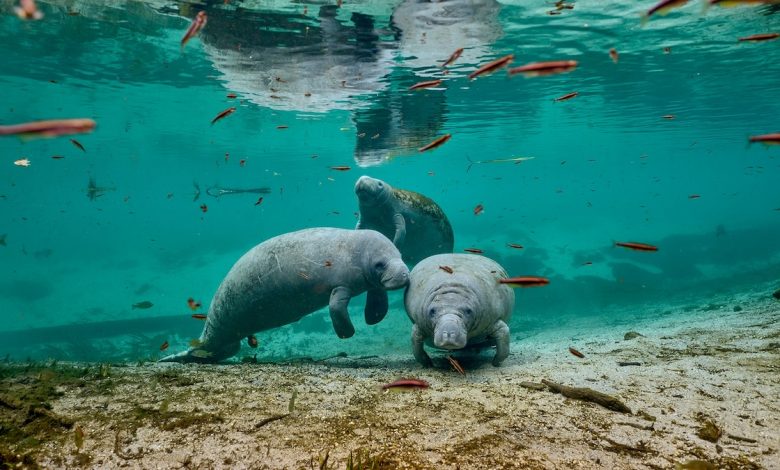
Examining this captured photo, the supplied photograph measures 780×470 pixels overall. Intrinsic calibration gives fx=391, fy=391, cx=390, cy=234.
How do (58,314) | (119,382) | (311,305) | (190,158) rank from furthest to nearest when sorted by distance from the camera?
(190,158) → (58,314) → (311,305) → (119,382)

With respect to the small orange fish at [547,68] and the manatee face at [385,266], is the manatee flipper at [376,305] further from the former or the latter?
the small orange fish at [547,68]

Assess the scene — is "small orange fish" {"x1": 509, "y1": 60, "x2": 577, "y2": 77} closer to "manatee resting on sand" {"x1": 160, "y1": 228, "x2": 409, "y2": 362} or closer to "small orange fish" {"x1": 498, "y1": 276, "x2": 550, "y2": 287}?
"small orange fish" {"x1": 498, "y1": 276, "x2": 550, "y2": 287}

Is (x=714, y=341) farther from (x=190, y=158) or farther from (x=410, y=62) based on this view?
(x=190, y=158)

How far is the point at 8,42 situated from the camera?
1323 centimetres

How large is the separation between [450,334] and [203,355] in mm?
5213

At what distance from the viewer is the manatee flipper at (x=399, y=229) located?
9375 millimetres

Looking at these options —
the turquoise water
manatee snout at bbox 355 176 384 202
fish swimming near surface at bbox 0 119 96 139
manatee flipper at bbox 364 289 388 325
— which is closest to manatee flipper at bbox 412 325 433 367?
manatee flipper at bbox 364 289 388 325

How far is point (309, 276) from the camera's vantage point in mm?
6227

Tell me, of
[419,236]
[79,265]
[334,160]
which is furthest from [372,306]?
[79,265]

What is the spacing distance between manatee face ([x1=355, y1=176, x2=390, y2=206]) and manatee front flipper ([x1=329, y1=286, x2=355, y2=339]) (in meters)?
3.42

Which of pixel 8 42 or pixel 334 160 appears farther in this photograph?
pixel 334 160

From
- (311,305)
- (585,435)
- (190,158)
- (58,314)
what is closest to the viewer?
(585,435)

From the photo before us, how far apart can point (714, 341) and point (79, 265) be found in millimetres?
49411

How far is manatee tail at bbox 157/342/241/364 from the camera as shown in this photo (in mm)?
6818
